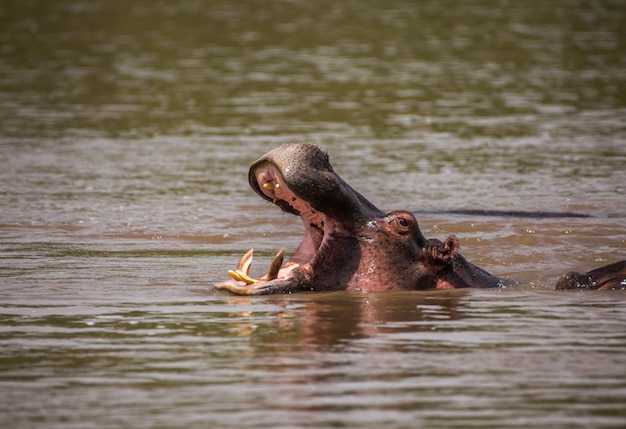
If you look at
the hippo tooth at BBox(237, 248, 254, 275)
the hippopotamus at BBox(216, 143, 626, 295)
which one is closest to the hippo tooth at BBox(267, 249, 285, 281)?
the hippopotamus at BBox(216, 143, 626, 295)

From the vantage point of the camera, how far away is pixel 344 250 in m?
7.51

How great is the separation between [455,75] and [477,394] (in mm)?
15419

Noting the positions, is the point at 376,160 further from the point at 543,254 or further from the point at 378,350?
the point at 378,350

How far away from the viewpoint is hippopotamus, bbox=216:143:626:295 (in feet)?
23.9

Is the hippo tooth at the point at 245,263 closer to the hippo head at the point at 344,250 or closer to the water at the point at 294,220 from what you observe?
the hippo head at the point at 344,250

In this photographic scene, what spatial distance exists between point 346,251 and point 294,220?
11.0ft

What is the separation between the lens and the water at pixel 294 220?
5.39 m

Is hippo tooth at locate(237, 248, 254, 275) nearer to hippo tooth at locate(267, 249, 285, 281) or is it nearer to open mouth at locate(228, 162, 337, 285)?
open mouth at locate(228, 162, 337, 285)

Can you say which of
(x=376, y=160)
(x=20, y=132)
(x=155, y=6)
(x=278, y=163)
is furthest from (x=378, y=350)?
(x=155, y=6)

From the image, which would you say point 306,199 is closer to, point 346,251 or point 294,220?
point 346,251

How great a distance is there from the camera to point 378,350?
610 cm

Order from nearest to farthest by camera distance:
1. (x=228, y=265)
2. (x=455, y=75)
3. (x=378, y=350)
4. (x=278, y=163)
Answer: (x=378, y=350)
(x=278, y=163)
(x=228, y=265)
(x=455, y=75)

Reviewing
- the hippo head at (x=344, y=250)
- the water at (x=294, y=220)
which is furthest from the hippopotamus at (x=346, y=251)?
the water at (x=294, y=220)

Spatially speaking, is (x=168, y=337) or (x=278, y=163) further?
(x=278, y=163)
